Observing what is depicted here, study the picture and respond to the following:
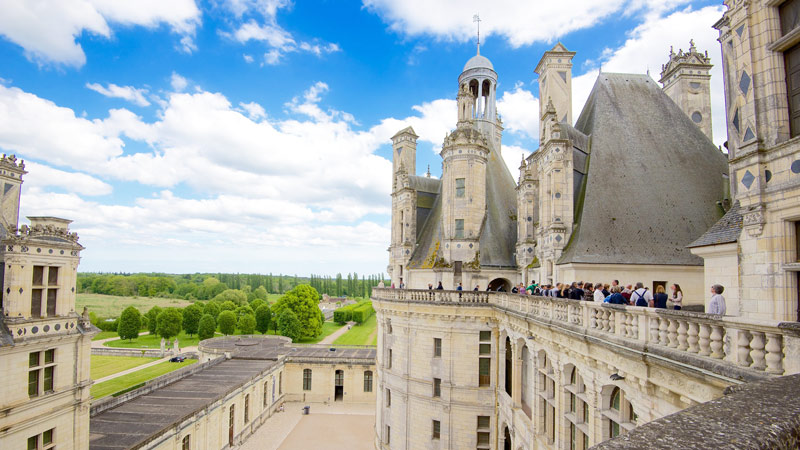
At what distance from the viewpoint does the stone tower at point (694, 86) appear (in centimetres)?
2370

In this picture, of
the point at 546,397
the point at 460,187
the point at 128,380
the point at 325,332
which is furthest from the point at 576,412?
the point at 325,332

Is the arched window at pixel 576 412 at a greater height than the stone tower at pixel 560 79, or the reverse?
the stone tower at pixel 560 79

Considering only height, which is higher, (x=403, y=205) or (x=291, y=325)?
(x=403, y=205)

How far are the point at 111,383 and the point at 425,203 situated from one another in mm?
36155

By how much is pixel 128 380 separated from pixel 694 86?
175 ft

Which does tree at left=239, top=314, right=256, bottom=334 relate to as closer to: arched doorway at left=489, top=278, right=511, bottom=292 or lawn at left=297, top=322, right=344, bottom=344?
lawn at left=297, top=322, right=344, bottom=344

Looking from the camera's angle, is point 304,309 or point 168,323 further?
point 168,323

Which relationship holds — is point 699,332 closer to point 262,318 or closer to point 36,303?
point 36,303

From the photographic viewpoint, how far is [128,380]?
141 feet

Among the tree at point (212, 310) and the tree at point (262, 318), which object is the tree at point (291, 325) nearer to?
the tree at point (262, 318)

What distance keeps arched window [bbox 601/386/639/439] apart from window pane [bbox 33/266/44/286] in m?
20.2

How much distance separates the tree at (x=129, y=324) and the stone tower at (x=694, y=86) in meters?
76.0

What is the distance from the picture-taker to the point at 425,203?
32.5m

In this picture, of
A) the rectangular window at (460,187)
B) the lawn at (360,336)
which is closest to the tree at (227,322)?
the lawn at (360,336)
